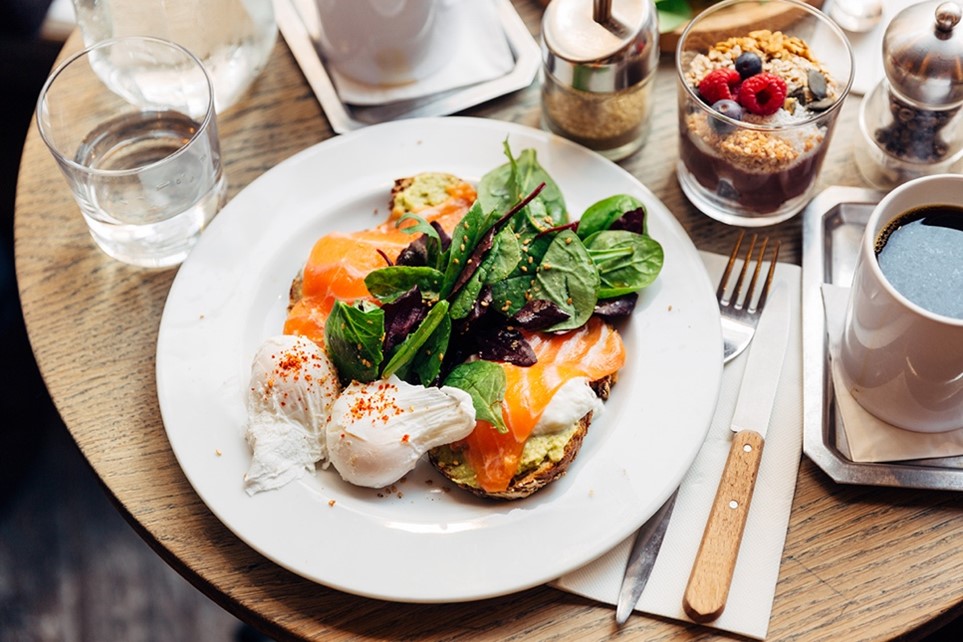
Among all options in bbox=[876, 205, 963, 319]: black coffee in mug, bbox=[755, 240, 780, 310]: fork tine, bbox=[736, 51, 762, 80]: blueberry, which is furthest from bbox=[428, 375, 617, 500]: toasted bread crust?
bbox=[736, 51, 762, 80]: blueberry

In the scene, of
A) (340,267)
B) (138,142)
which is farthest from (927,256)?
(138,142)

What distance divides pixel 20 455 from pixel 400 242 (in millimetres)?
1421

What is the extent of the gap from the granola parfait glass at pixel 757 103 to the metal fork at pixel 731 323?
84 millimetres

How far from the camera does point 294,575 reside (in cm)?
131

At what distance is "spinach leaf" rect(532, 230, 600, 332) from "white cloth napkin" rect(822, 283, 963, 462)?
0.37 m

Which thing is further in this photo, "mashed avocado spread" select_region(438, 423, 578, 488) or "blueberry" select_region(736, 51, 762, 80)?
"blueberry" select_region(736, 51, 762, 80)

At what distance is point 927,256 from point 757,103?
36cm

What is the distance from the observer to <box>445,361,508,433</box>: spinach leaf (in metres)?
1.27

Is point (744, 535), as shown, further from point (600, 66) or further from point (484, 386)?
point (600, 66)

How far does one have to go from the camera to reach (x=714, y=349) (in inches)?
55.2

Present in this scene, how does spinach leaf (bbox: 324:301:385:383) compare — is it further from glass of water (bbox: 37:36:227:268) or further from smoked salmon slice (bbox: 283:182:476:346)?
glass of water (bbox: 37:36:227:268)

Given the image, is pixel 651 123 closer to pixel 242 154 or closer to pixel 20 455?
pixel 242 154

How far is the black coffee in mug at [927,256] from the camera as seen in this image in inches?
48.6

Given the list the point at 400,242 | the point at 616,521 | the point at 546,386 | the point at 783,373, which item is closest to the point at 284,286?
the point at 400,242
